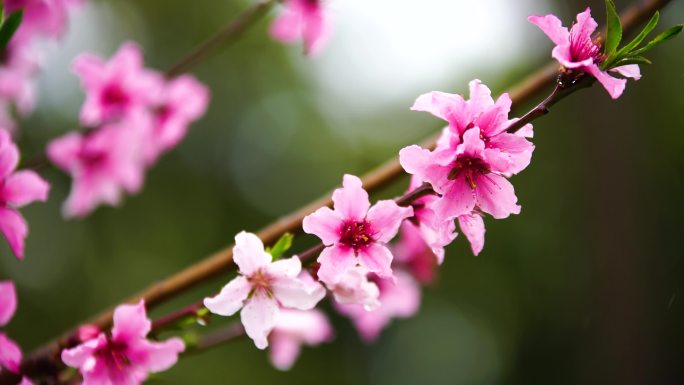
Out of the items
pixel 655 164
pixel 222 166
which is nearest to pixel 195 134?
pixel 222 166

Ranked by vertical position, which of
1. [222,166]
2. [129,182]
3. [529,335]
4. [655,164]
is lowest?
[529,335]

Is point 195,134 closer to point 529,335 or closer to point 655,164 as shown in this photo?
point 529,335

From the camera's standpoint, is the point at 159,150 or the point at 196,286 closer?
the point at 196,286

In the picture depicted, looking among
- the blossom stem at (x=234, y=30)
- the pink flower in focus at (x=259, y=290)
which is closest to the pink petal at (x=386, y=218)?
the pink flower in focus at (x=259, y=290)

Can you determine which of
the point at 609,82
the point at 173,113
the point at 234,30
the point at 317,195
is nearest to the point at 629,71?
the point at 609,82

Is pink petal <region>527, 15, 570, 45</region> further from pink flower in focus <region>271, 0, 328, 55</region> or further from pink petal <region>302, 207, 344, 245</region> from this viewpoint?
pink flower in focus <region>271, 0, 328, 55</region>

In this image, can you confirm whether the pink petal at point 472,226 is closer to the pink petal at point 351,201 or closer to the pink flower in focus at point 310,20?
the pink petal at point 351,201
